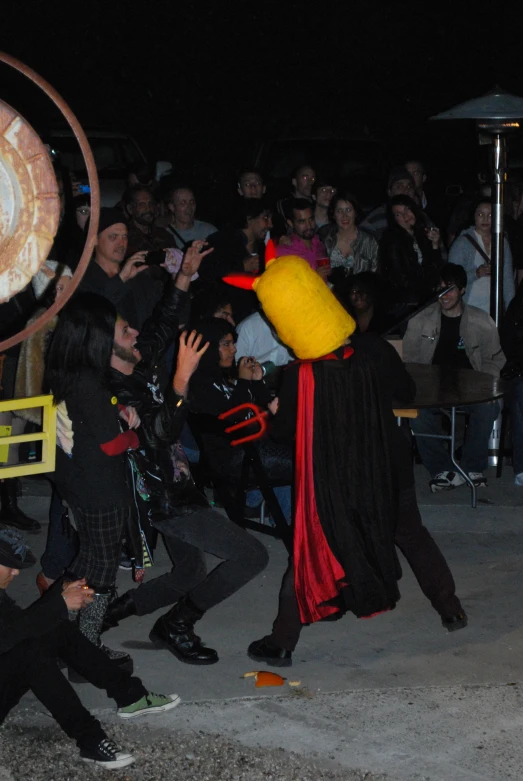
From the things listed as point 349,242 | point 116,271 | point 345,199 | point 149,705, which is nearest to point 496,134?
point 345,199

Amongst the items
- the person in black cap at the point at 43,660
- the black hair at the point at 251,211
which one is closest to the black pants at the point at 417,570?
the person in black cap at the point at 43,660

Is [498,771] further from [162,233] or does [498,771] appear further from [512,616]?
[162,233]

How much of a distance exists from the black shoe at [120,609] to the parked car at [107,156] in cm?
733

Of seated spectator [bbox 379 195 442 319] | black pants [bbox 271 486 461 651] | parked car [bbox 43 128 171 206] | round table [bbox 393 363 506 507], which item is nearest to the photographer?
black pants [bbox 271 486 461 651]

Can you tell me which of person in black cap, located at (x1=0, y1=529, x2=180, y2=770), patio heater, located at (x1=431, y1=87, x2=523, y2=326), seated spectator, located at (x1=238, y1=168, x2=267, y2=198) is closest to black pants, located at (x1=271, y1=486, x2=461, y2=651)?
person in black cap, located at (x1=0, y1=529, x2=180, y2=770)

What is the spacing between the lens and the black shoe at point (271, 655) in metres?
5.29

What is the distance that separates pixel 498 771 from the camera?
439 centimetres

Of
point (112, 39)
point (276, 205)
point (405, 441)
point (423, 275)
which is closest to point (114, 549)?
point (405, 441)

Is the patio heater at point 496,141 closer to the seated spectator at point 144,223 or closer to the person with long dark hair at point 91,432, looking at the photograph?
the seated spectator at point 144,223

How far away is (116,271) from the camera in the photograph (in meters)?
7.09

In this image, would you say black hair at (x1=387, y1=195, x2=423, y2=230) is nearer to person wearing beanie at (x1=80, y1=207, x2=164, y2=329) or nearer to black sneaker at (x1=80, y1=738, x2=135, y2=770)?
person wearing beanie at (x1=80, y1=207, x2=164, y2=329)

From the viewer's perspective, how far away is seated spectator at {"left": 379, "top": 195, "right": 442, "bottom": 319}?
907cm

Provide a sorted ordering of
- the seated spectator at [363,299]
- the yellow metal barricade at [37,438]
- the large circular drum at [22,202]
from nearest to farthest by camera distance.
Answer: the large circular drum at [22,202], the yellow metal barricade at [37,438], the seated spectator at [363,299]

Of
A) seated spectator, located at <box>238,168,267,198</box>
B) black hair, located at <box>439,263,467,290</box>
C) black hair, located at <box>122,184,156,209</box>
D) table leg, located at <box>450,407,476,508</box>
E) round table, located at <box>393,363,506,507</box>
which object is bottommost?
table leg, located at <box>450,407,476,508</box>
